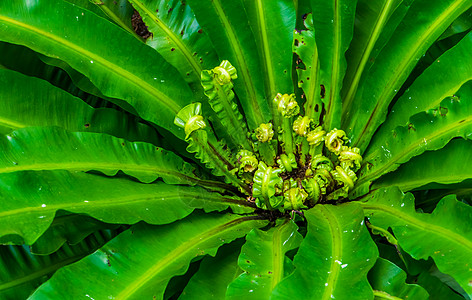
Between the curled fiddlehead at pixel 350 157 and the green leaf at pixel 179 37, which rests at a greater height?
the green leaf at pixel 179 37

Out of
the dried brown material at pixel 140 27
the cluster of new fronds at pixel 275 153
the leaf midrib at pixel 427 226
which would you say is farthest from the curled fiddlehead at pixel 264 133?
the dried brown material at pixel 140 27

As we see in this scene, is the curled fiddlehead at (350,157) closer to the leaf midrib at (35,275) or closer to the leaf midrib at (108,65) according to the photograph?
the leaf midrib at (108,65)

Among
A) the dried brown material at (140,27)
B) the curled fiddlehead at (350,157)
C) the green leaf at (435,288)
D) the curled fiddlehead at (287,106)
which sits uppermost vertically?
the dried brown material at (140,27)

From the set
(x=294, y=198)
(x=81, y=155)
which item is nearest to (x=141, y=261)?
(x=81, y=155)

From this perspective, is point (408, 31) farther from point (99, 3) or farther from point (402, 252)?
point (99, 3)

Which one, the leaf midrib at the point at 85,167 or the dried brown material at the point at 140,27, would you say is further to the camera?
the dried brown material at the point at 140,27

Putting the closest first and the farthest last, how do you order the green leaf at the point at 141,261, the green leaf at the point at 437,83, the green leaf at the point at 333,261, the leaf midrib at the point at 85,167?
the green leaf at the point at 333,261 < the green leaf at the point at 141,261 < the leaf midrib at the point at 85,167 < the green leaf at the point at 437,83

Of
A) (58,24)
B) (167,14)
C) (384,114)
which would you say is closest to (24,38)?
(58,24)
